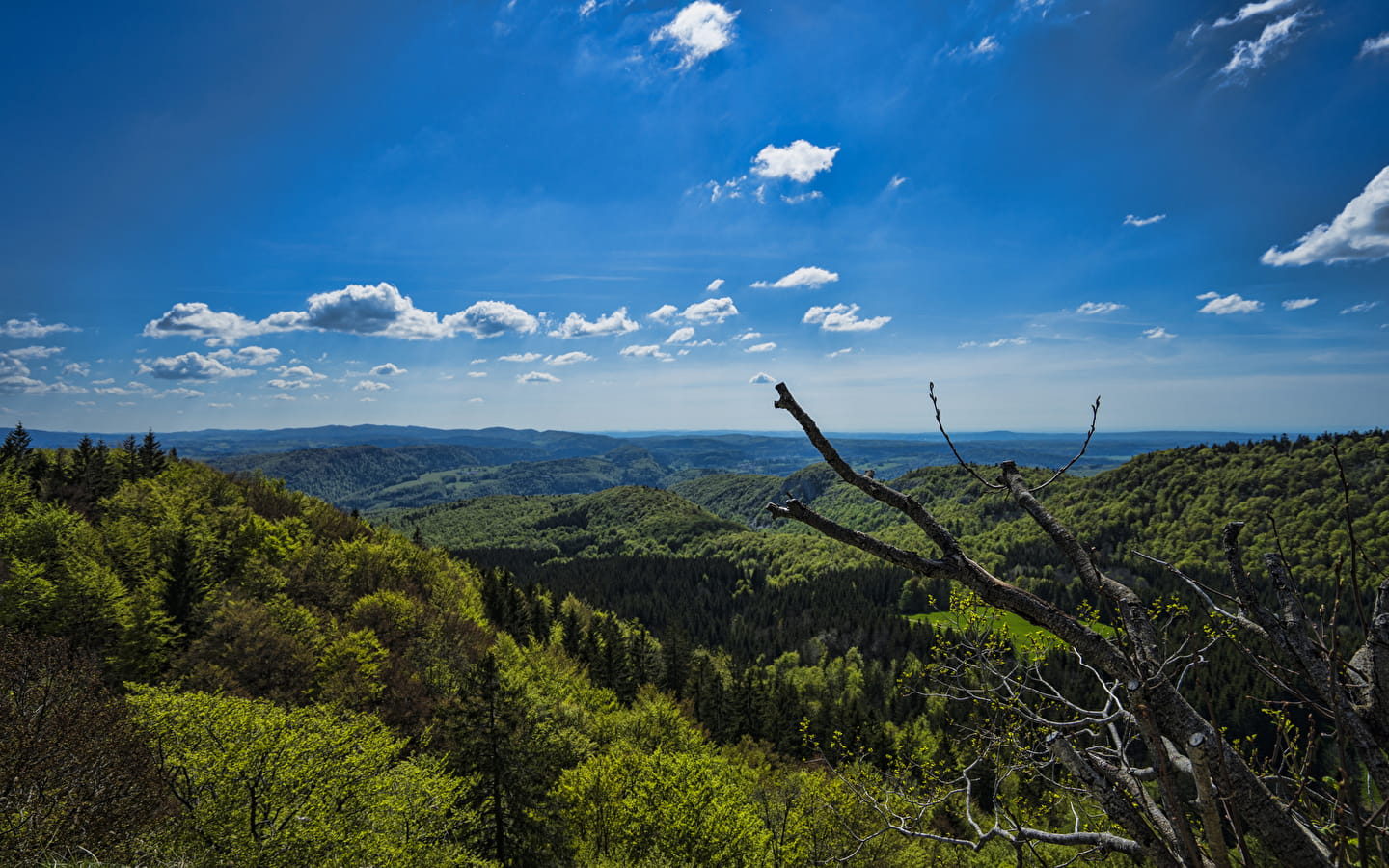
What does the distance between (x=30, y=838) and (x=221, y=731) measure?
729 centimetres

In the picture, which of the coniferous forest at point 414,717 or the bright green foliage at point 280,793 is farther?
the bright green foliage at point 280,793

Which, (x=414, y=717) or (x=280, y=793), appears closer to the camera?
(x=280, y=793)

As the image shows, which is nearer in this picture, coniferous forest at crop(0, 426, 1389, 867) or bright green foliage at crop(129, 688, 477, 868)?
coniferous forest at crop(0, 426, 1389, 867)

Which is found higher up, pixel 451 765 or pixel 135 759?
pixel 135 759

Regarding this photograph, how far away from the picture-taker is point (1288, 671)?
4406 millimetres

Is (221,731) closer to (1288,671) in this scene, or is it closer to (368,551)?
(1288,671)

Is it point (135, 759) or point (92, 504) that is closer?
point (135, 759)

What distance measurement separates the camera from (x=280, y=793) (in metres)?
17.9

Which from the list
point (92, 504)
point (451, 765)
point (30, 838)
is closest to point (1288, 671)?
point (30, 838)

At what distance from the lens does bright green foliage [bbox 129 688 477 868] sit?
16.7 m

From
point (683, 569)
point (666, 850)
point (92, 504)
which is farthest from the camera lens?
point (683, 569)

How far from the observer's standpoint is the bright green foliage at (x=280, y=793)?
658 inches

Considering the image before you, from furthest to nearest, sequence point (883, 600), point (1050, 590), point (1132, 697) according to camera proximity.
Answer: point (883, 600) < point (1050, 590) < point (1132, 697)

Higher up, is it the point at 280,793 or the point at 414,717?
the point at 280,793
